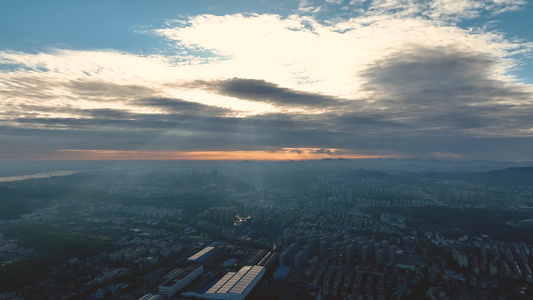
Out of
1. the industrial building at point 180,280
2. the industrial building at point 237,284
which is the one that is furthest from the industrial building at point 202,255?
the industrial building at point 237,284

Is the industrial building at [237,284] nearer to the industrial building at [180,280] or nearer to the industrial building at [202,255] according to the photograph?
the industrial building at [180,280]

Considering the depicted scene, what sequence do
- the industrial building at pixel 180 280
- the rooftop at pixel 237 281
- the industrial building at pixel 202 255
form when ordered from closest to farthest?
the rooftop at pixel 237 281, the industrial building at pixel 180 280, the industrial building at pixel 202 255

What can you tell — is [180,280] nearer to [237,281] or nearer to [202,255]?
[237,281]

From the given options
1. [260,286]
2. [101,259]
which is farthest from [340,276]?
[101,259]

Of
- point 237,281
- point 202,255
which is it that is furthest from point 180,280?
point 202,255

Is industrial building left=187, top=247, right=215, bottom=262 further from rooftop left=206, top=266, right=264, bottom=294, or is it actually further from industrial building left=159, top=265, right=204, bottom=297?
rooftop left=206, top=266, right=264, bottom=294
